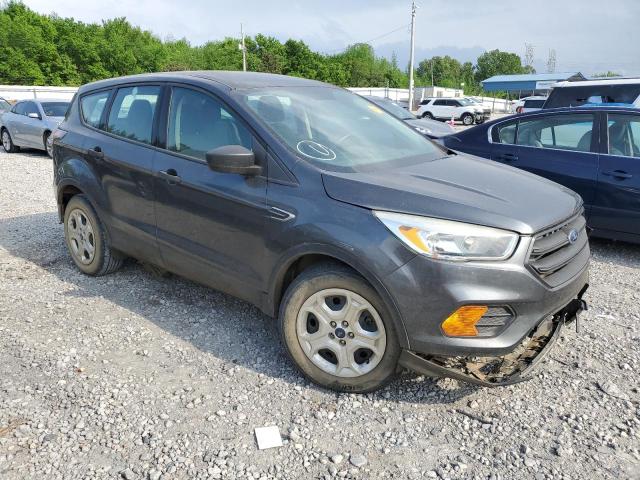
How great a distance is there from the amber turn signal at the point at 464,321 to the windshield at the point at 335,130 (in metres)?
1.02

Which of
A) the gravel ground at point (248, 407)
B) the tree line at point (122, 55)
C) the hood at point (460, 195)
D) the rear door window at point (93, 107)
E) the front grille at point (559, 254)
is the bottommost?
the gravel ground at point (248, 407)

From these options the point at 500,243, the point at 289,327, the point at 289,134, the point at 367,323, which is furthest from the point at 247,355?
the point at 500,243

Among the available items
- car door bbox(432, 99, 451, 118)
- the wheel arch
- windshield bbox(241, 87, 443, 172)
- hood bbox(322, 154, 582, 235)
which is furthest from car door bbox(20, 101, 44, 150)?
car door bbox(432, 99, 451, 118)

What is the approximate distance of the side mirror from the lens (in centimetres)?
308

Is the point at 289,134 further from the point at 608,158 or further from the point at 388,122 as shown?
the point at 608,158

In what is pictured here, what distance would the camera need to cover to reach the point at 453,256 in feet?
8.48

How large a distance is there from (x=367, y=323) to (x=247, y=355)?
0.98 m

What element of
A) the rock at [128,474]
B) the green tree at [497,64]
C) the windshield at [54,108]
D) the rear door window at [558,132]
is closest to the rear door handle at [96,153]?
the rock at [128,474]

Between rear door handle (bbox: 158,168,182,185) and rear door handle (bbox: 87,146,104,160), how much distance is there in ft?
2.89

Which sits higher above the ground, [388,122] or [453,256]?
[388,122]

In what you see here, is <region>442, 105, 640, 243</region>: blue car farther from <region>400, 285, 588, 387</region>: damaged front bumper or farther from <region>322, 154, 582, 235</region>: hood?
<region>400, 285, 588, 387</region>: damaged front bumper

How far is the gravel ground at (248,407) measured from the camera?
2.50m

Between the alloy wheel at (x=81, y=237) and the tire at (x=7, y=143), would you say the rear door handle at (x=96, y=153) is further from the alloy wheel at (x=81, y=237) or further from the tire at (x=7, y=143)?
Result: the tire at (x=7, y=143)

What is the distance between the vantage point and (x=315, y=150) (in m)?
3.21
